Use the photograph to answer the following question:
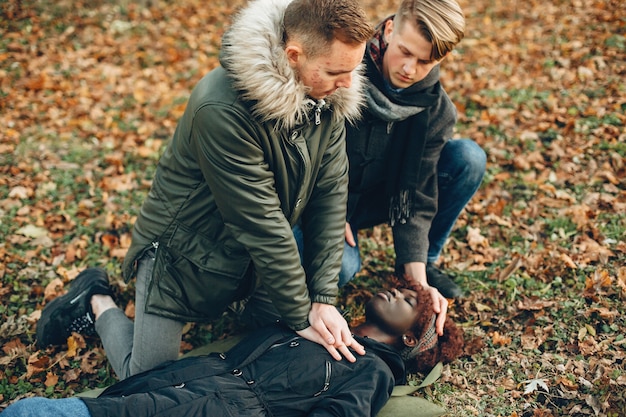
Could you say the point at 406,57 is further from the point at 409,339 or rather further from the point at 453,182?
the point at 409,339

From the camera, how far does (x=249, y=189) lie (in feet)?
8.69

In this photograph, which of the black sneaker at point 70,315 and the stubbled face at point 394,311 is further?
the black sneaker at point 70,315

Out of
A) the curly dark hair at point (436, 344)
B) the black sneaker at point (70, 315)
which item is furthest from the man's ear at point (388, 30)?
the black sneaker at point (70, 315)

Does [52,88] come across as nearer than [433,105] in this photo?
No

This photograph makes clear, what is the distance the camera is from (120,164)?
17.0 feet

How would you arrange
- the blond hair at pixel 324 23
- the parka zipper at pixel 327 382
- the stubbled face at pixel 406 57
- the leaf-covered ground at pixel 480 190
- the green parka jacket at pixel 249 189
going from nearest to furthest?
the blond hair at pixel 324 23
the green parka jacket at pixel 249 189
the parka zipper at pixel 327 382
the stubbled face at pixel 406 57
the leaf-covered ground at pixel 480 190

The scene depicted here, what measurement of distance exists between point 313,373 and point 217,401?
0.54m

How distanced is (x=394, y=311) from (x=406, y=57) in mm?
1562

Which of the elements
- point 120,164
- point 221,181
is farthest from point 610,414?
point 120,164

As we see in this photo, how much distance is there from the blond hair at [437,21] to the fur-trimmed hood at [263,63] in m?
0.86

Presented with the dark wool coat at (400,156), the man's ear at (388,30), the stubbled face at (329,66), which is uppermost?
the man's ear at (388,30)

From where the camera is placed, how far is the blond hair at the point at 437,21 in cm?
300

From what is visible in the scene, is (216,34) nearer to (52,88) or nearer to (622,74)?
(52,88)

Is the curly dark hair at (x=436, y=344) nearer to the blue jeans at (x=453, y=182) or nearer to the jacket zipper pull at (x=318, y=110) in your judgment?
the blue jeans at (x=453, y=182)
